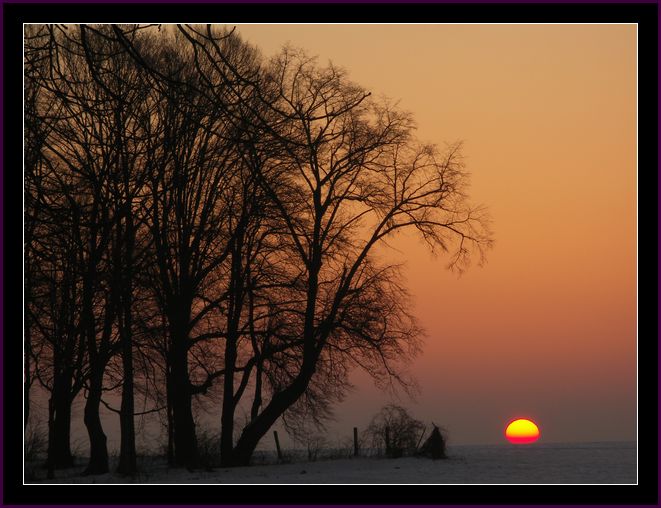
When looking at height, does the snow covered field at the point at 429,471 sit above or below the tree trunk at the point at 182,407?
below

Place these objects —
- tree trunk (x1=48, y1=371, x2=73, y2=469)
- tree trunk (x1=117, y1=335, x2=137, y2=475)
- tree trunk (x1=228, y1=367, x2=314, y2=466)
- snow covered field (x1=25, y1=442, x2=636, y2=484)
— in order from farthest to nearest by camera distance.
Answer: tree trunk (x1=228, y1=367, x2=314, y2=466)
tree trunk (x1=48, y1=371, x2=73, y2=469)
tree trunk (x1=117, y1=335, x2=137, y2=475)
snow covered field (x1=25, y1=442, x2=636, y2=484)

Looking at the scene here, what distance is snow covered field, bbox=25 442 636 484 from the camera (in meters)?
22.3

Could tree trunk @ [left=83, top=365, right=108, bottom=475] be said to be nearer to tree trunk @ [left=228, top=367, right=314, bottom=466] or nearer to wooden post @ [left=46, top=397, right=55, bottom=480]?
wooden post @ [left=46, top=397, right=55, bottom=480]

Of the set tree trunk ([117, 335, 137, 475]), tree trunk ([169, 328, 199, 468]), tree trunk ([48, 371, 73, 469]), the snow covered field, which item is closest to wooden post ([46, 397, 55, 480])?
tree trunk ([48, 371, 73, 469])

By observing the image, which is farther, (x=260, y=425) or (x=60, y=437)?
(x=260, y=425)

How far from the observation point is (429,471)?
81.8 feet

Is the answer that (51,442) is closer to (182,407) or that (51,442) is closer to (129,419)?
(182,407)

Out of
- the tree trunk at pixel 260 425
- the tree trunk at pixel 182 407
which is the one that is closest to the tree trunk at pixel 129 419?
the tree trunk at pixel 182 407

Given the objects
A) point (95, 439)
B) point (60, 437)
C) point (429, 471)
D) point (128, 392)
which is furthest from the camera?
point (60, 437)

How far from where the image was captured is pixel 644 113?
982 centimetres

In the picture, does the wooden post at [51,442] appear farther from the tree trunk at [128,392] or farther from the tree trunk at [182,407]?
the tree trunk at [182,407]

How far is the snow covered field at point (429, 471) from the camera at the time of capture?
22.3 m

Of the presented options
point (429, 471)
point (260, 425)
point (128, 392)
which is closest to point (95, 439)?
point (128, 392)
